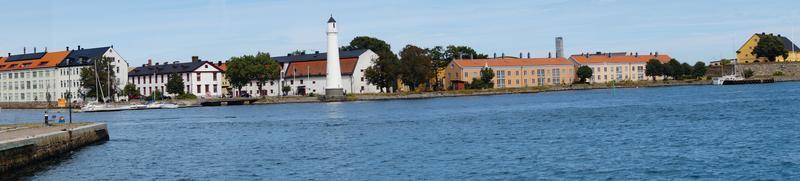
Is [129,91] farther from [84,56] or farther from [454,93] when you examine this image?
[454,93]

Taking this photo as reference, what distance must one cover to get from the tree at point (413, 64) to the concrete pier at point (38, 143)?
8518 cm

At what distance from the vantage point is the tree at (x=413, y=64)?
443 feet

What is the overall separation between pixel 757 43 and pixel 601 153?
160468mm

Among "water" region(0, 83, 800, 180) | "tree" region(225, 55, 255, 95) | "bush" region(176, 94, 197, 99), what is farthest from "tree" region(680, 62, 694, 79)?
"water" region(0, 83, 800, 180)

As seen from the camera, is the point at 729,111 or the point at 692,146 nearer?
the point at 692,146

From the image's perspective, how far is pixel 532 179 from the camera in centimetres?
2989

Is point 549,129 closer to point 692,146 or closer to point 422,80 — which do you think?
point 692,146

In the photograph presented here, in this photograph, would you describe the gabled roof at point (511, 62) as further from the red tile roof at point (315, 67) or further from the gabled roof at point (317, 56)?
the red tile roof at point (315, 67)

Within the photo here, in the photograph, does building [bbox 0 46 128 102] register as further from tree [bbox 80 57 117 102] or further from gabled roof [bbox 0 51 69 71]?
tree [bbox 80 57 117 102]

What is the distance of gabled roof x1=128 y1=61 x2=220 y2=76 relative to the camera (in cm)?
14750

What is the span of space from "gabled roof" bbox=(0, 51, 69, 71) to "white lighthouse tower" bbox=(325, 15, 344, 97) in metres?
49.4

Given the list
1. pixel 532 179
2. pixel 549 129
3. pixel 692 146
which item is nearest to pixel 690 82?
pixel 549 129

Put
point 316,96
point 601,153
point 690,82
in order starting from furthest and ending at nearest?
point 690,82 → point 316,96 → point 601,153

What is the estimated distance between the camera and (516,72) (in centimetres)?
16425
